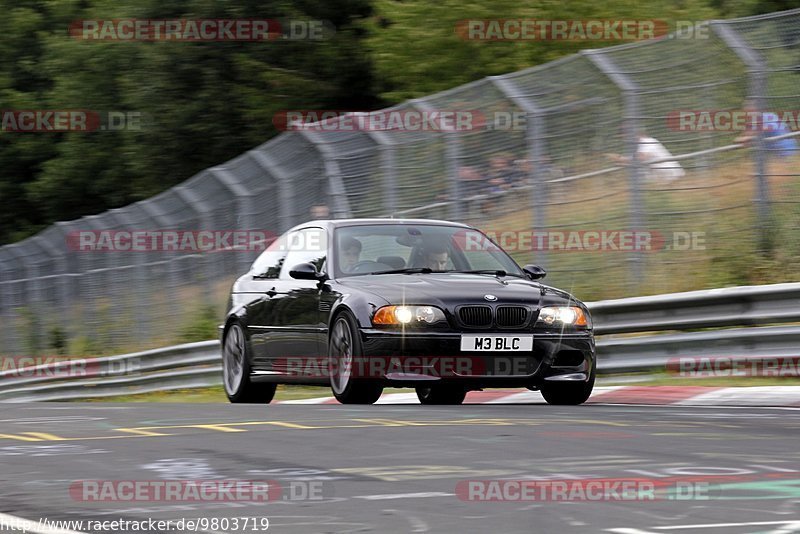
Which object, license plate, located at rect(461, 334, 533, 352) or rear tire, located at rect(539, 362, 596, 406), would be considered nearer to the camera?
license plate, located at rect(461, 334, 533, 352)

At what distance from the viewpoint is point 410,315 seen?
1041 centimetres

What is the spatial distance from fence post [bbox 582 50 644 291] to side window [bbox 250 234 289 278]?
3012 mm

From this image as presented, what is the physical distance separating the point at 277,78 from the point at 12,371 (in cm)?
1492

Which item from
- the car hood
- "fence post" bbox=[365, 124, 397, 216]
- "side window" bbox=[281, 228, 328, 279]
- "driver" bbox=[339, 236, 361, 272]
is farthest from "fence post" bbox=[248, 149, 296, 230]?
the car hood

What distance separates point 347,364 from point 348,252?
1.22 m

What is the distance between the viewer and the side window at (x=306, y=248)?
38.9 feet

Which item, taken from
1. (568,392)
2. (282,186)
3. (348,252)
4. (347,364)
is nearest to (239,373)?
(348,252)

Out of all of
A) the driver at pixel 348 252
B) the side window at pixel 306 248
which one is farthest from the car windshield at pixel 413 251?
the side window at pixel 306 248

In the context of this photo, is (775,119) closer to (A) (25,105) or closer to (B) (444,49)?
(B) (444,49)

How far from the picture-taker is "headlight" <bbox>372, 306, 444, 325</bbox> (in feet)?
34.1

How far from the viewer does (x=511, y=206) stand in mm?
14711

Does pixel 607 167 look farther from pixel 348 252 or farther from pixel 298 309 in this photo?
pixel 298 309

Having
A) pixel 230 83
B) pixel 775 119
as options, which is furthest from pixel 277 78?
pixel 775 119

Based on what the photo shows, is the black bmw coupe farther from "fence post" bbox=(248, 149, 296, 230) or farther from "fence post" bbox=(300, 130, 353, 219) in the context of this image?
"fence post" bbox=(248, 149, 296, 230)
